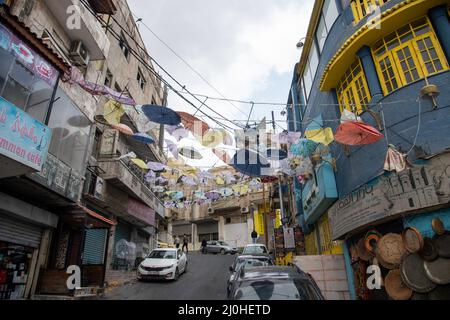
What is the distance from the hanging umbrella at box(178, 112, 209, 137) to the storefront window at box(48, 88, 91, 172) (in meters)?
4.94

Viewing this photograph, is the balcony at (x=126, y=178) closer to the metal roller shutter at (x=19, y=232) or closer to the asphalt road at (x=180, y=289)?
the metal roller shutter at (x=19, y=232)

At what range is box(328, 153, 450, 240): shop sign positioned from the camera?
22.2 ft

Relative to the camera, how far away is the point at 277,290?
5.01 m

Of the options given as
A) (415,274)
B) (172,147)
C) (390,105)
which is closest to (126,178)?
(172,147)

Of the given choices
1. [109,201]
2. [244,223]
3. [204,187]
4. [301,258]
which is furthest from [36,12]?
[244,223]

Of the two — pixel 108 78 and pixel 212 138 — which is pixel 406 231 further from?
pixel 108 78

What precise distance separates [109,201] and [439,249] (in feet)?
50.1

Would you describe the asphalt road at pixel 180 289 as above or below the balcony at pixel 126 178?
below

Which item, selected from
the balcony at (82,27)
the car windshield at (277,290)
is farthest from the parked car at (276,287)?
the balcony at (82,27)

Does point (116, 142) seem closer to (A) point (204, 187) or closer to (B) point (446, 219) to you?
(B) point (446, 219)

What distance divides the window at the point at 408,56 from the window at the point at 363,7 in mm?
1170

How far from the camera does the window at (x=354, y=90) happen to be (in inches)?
389

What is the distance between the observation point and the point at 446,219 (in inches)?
267

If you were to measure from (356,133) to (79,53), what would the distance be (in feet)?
44.7
